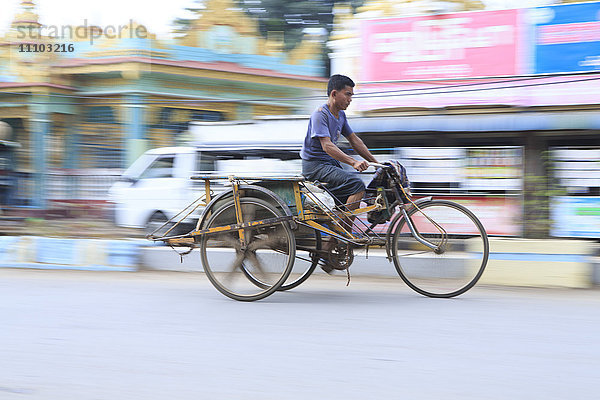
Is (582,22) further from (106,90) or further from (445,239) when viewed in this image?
(106,90)

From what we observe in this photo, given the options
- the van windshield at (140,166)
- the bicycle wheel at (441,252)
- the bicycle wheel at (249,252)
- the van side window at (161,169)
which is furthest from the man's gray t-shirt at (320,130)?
the van windshield at (140,166)

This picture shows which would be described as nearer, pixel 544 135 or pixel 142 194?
pixel 544 135

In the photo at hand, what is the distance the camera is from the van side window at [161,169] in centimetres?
1088

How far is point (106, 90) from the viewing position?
50.7 feet

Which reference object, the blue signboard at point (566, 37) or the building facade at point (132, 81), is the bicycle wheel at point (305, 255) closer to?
the blue signboard at point (566, 37)

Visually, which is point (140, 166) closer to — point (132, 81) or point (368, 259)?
point (132, 81)

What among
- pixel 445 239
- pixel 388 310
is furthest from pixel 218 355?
pixel 445 239

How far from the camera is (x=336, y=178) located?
17.0ft

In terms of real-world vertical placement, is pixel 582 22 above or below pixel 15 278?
above

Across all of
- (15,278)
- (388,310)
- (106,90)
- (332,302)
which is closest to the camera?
(388,310)

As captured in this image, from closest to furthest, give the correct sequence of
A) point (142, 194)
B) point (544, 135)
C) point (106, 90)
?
point (544, 135), point (142, 194), point (106, 90)

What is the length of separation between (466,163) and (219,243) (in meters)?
6.11

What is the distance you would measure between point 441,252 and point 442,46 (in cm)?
608

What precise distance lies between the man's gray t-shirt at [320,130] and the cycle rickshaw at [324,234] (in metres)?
0.24
